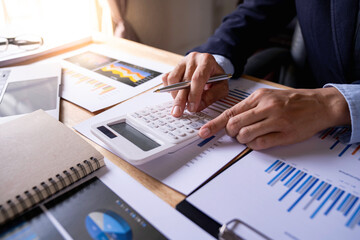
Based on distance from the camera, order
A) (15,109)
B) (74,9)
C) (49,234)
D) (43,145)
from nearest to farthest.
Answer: (49,234)
(43,145)
(15,109)
(74,9)

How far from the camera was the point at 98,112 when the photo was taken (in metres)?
0.59

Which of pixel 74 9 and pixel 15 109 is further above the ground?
pixel 74 9

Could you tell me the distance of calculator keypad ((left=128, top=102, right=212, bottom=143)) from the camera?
460 millimetres

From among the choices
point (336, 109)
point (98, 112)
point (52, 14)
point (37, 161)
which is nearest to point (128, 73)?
point (98, 112)

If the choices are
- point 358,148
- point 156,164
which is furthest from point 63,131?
point 358,148

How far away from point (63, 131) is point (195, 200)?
0.26 metres

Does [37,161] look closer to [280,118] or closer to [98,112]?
[98,112]

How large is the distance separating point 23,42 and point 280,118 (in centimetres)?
93

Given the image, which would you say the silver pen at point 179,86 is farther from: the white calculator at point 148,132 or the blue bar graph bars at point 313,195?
the blue bar graph bars at point 313,195

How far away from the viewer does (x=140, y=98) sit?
639 millimetres

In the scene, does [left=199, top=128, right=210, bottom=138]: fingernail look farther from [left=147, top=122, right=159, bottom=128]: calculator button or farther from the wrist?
the wrist

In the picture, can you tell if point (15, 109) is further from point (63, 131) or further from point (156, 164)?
point (156, 164)

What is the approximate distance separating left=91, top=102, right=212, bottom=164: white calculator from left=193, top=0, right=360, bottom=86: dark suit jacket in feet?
0.94

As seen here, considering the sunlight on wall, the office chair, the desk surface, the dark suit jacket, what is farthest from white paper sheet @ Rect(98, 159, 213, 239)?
the sunlight on wall
